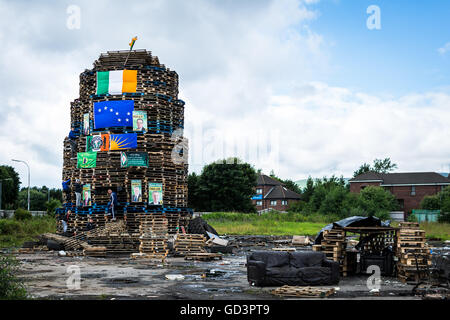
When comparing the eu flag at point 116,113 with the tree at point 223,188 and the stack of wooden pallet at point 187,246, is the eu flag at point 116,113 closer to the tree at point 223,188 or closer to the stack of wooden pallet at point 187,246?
the stack of wooden pallet at point 187,246

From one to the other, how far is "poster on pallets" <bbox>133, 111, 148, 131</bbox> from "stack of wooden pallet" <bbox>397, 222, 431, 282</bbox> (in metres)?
20.7

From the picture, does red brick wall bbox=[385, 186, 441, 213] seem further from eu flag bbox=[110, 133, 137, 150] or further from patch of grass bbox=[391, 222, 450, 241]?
eu flag bbox=[110, 133, 137, 150]

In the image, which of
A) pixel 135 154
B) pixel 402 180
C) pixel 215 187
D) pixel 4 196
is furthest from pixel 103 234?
pixel 4 196

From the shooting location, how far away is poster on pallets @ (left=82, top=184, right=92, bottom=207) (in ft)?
106

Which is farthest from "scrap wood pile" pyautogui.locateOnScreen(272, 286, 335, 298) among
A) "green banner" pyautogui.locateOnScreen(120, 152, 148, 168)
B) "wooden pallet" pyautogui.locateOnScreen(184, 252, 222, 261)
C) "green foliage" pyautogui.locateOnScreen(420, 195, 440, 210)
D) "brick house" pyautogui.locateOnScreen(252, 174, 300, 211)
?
"brick house" pyautogui.locateOnScreen(252, 174, 300, 211)

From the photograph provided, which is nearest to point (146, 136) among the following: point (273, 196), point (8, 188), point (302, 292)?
point (302, 292)

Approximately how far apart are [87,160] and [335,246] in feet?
70.5

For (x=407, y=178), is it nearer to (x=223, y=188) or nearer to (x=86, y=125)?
(x=223, y=188)

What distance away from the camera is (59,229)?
35094 millimetres

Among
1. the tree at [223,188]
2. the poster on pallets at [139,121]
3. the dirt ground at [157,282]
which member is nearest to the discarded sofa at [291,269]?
the dirt ground at [157,282]

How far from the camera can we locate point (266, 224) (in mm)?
49375
